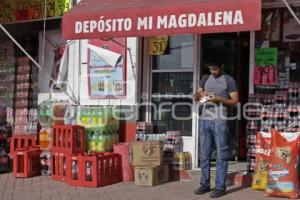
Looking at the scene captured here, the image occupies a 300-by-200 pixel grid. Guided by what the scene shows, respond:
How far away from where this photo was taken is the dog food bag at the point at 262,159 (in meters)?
7.70

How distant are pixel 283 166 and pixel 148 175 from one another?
207cm

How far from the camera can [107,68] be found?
9906 millimetres

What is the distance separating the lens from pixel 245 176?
8398 mm

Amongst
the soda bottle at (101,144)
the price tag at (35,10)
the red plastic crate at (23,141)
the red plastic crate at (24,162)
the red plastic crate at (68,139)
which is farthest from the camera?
the price tag at (35,10)

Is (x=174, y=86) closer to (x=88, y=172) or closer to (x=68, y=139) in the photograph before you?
(x=68, y=139)

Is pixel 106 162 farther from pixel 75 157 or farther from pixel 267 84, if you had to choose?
pixel 267 84

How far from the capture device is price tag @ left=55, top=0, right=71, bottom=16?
33.6ft

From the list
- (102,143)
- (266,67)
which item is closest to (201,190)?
(102,143)

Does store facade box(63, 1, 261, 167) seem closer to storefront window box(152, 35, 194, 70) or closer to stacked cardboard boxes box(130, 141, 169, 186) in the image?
storefront window box(152, 35, 194, 70)

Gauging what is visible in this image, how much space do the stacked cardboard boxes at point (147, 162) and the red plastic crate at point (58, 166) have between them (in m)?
1.18

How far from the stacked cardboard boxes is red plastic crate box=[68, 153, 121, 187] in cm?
38

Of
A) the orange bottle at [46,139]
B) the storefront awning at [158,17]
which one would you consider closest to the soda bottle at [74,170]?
the orange bottle at [46,139]

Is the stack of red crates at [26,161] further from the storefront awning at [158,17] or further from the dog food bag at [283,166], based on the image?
the dog food bag at [283,166]

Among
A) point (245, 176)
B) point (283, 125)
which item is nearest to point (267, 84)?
point (283, 125)
